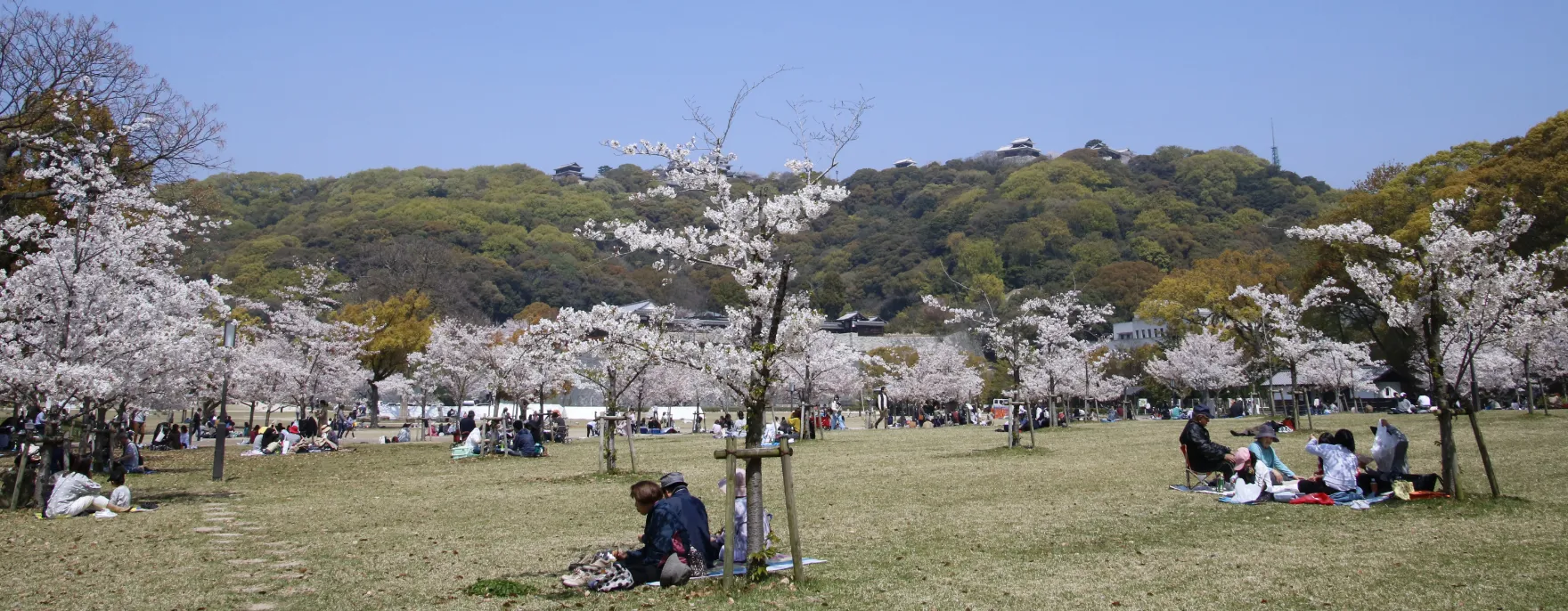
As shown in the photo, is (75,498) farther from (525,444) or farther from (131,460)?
(525,444)

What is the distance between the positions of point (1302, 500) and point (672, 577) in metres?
6.89

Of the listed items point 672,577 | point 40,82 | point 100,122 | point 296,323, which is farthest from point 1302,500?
point 296,323

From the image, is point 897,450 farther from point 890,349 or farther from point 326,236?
point 326,236

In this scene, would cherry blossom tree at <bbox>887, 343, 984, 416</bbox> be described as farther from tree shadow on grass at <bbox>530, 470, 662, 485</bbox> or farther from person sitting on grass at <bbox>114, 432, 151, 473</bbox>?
person sitting on grass at <bbox>114, 432, 151, 473</bbox>

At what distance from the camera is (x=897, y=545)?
886 centimetres

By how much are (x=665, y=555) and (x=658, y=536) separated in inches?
5.4

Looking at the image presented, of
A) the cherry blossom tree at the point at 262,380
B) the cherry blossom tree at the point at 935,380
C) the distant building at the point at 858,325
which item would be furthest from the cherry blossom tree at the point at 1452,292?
the distant building at the point at 858,325

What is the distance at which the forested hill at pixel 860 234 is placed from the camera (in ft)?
290

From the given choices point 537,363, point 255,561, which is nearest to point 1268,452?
point 255,561

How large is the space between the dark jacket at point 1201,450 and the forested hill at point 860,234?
55.5 metres

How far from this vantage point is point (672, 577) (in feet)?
23.9

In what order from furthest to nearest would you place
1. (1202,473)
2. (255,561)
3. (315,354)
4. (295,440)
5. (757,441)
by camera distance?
(315,354) < (295,440) < (1202,473) < (255,561) < (757,441)

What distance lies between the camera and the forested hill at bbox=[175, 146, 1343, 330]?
88.5 meters

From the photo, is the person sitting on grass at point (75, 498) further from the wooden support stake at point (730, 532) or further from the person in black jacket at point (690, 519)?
the wooden support stake at point (730, 532)
